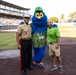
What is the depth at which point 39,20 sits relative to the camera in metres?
5.60

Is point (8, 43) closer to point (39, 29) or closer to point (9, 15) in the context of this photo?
point (39, 29)

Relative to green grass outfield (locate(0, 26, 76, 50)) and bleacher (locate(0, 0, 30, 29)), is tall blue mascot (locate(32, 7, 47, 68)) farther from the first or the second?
bleacher (locate(0, 0, 30, 29))

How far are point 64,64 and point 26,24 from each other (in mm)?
2250

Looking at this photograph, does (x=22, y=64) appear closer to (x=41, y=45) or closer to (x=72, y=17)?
(x=41, y=45)

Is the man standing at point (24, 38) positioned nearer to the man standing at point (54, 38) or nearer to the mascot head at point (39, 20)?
the mascot head at point (39, 20)

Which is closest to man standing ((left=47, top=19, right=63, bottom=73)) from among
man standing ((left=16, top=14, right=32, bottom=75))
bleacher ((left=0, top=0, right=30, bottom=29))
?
man standing ((left=16, top=14, right=32, bottom=75))

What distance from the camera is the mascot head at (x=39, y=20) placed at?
5.60 metres

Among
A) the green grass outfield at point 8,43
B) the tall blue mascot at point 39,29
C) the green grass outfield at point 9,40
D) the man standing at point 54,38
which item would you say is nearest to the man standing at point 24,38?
the tall blue mascot at point 39,29

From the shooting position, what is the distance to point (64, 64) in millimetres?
6215

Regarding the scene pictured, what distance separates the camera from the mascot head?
560 centimetres

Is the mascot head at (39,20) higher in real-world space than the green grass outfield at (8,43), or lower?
higher

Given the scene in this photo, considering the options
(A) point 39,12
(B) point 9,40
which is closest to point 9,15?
(B) point 9,40

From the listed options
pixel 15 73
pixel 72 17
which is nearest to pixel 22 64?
pixel 15 73

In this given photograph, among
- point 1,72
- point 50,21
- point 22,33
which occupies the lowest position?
point 1,72
